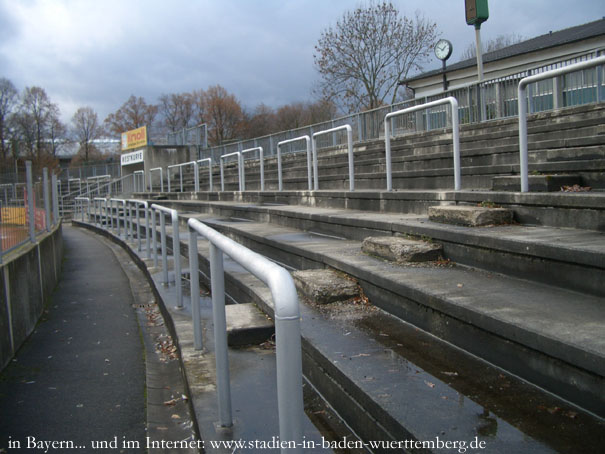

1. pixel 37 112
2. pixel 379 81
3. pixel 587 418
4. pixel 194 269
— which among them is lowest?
pixel 587 418

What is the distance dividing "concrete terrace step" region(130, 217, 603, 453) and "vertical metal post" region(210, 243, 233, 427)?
57 centimetres

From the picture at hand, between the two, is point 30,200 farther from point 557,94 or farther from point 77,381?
point 557,94

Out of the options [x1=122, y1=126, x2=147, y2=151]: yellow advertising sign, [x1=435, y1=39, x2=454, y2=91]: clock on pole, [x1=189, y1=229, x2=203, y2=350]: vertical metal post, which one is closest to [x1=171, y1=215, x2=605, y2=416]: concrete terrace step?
[x1=189, y1=229, x2=203, y2=350]: vertical metal post

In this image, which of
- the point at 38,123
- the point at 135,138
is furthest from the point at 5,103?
the point at 135,138

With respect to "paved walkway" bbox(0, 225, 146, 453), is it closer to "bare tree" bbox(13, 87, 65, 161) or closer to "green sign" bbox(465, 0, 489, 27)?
"green sign" bbox(465, 0, 489, 27)

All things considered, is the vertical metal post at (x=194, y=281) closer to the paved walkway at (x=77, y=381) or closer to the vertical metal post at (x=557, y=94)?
the paved walkway at (x=77, y=381)

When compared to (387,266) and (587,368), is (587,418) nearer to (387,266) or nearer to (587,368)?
(587,368)

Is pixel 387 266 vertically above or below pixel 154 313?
above

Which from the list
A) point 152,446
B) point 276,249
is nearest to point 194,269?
point 152,446

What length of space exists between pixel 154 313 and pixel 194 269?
130 inches

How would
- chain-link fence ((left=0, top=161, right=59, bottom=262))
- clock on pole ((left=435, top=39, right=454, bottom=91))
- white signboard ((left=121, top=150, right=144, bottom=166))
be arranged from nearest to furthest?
chain-link fence ((left=0, top=161, right=59, bottom=262)) → clock on pole ((left=435, top=39, right=454, bottom=91)) → white signboard ((left=121, top=150, right=144, bottom=166))

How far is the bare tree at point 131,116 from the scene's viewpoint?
76.5 meters

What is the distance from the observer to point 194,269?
411cm

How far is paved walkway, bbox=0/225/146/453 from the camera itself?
145 inches
